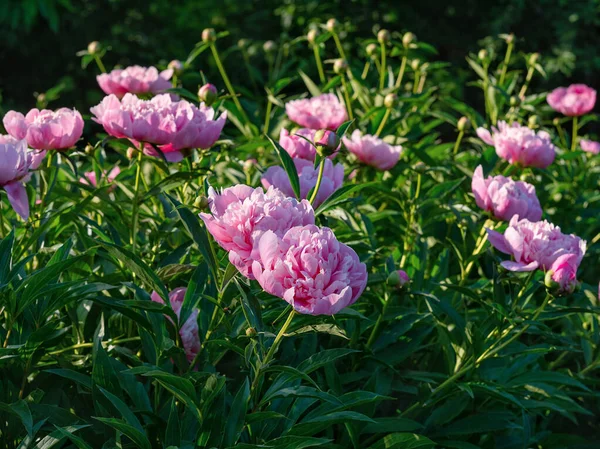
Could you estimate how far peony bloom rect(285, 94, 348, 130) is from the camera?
207 centimetres

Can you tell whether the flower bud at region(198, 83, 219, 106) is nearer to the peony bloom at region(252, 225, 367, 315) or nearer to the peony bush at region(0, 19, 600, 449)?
the peony bush at region(0, 19, 600, 449)

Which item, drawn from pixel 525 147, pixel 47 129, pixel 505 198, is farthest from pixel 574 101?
pixel 47 129

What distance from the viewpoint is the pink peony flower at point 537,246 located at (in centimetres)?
144

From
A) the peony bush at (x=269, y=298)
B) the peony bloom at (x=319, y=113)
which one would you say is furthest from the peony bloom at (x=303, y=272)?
the peony bloom at (x=319, y=113)

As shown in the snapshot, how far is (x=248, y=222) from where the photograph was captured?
1.14 metres

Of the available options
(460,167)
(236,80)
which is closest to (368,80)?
(460,167)

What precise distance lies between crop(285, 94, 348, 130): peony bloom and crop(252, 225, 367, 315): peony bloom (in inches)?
38.7

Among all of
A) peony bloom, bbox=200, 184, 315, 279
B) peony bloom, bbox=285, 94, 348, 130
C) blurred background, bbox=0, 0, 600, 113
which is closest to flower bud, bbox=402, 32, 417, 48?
peony bloom, bbox=285, 94, 348, 130

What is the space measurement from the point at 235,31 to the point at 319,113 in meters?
3.92

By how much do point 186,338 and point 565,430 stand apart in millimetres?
1052

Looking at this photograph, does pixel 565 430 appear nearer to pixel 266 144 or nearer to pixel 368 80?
pixel 266 144

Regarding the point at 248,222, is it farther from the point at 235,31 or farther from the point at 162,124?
the point at 235,31

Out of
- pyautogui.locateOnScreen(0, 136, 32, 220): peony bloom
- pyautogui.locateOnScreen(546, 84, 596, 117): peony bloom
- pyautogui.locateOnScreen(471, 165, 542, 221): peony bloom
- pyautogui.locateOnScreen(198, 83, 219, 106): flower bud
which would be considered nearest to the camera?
pyautogui.locateOnScreen(0, 136, 32, 220): peony bloom

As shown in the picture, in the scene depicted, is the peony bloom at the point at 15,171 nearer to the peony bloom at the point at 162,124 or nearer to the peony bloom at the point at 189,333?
the peony bloom at the point at 162,124
